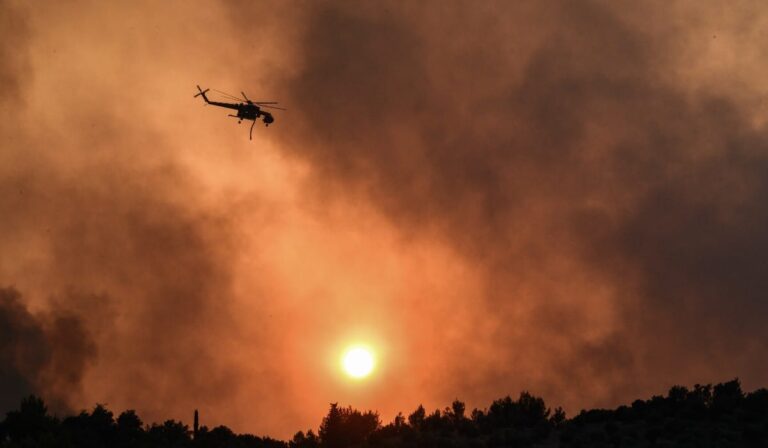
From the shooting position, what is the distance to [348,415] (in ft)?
290

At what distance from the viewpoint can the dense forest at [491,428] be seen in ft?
256

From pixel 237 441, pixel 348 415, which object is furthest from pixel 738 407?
pixel 237 441

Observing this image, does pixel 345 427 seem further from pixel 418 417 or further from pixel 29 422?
pixel 29 422

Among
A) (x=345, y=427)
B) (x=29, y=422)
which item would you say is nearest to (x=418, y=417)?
(x=345, y=427)

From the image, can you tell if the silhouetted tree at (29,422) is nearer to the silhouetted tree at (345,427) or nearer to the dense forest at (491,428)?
the dense forest at (491,428)

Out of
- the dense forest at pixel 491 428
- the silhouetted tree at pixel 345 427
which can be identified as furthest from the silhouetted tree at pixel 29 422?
the silhouetted tree at pixel 345 427

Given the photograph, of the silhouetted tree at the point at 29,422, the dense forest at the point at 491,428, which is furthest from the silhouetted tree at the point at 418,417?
the silhouetted tree at the point at 29,422

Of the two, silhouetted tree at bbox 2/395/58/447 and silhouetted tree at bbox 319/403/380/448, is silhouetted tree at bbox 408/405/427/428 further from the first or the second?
silhouetted tree at bbox 2/395/58/447

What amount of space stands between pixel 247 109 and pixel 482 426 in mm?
47431

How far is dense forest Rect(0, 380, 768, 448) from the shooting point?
78062 mm

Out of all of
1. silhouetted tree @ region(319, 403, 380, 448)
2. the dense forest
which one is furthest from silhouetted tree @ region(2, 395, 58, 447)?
silhouetted tree @ region(319, 403, 380, 448)

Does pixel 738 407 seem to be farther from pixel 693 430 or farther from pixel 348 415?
pixel 348 415

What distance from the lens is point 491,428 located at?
278 feet

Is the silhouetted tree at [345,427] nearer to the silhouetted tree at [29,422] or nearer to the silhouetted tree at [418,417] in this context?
the silhouetted tree at [418,417]
